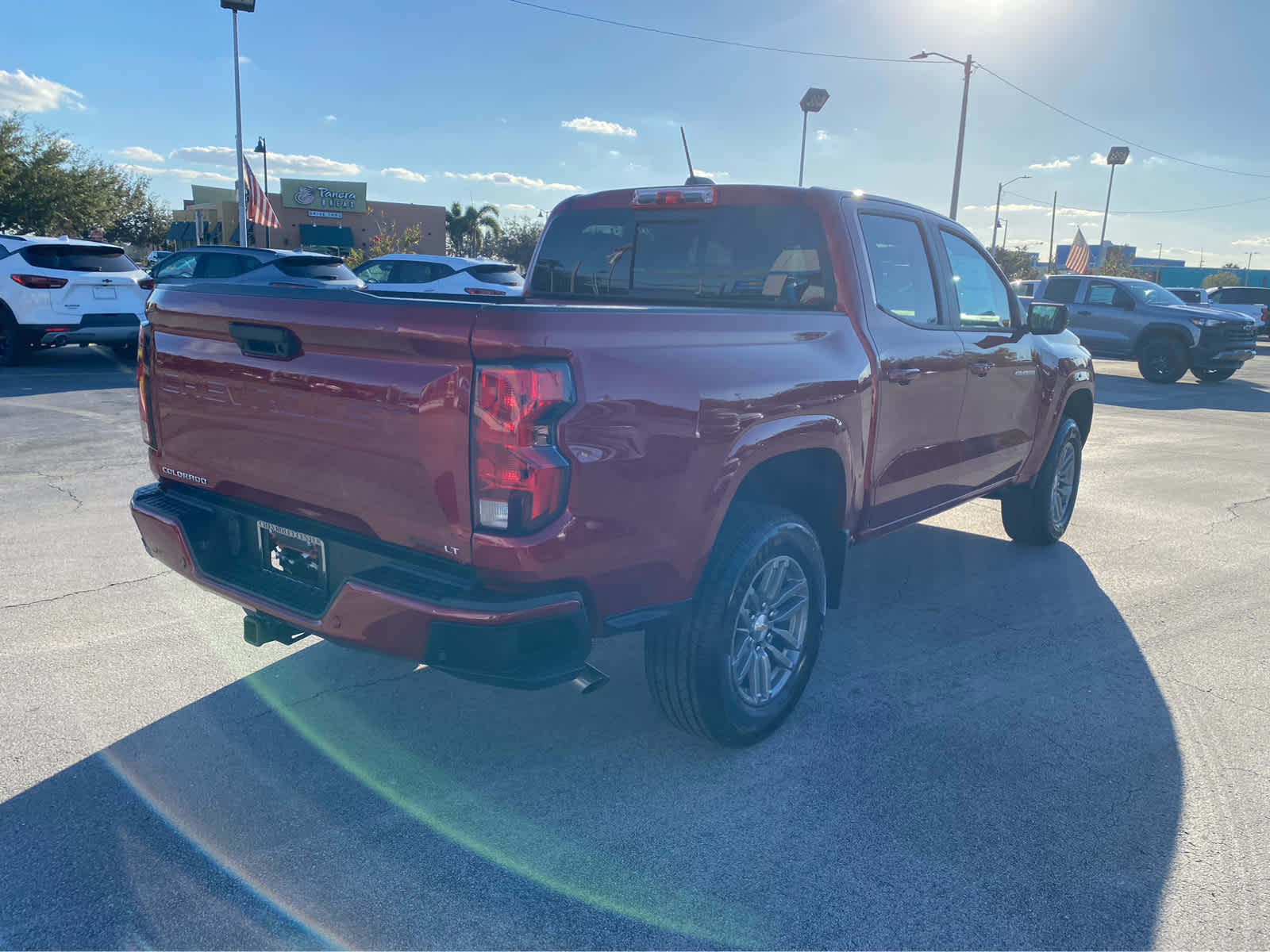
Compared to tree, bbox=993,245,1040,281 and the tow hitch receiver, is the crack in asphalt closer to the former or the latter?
the tow hitch receiver

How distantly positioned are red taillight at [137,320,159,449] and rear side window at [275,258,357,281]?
33.8 feet

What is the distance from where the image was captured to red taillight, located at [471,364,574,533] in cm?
237

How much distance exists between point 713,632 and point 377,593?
1.06 meters

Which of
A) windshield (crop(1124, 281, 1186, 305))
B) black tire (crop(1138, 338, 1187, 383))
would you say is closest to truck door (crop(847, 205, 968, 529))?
black tire (crop(1138, 338, 1187, 383))

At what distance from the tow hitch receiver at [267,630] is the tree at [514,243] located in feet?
197

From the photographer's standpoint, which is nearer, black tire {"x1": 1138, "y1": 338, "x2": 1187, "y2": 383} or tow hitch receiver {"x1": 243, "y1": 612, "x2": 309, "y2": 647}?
tow hitch receiver {"x1": 243, "y1": 612, "x2": 309, "y2": 647}

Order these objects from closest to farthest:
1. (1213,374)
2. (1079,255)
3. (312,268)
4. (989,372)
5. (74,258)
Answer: (989,372), (74,258), (312,268), (1213,374), (1079,255)

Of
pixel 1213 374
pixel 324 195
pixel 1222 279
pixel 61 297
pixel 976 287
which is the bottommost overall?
pixel 1213 374

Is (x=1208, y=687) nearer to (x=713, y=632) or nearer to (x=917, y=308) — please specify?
(x=917, y=308)

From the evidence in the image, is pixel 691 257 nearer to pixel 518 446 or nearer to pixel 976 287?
pixel 976 287

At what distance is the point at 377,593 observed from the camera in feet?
8.38

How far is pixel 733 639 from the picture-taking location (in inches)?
123

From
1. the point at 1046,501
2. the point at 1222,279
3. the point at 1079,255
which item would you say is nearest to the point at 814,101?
the point at 1079,255

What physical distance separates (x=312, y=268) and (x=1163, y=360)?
1539 cm
